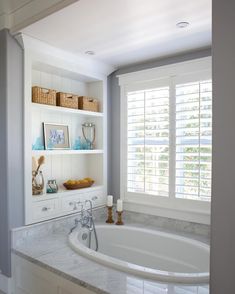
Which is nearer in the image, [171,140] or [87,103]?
[171,140]

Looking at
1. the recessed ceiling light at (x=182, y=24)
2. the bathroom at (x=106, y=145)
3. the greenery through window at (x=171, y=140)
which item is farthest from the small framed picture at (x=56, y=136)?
the recessed ceiling light at (x=182, y=24)

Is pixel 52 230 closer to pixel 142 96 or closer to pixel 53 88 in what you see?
pixel 53 88

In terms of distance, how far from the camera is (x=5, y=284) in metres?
2.45

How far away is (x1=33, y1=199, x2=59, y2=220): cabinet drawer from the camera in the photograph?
103 inches

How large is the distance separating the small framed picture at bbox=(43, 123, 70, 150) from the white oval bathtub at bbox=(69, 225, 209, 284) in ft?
3.20

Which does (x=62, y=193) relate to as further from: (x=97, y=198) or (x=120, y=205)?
(x=120, y=205)

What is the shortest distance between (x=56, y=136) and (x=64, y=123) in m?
0.22

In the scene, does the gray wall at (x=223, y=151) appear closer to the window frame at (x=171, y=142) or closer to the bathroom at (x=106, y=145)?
the bathroom at (x=106, y=145)

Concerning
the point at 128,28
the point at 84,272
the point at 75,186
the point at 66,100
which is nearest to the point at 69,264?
the point at 84,272

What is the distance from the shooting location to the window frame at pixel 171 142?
2.70 meters

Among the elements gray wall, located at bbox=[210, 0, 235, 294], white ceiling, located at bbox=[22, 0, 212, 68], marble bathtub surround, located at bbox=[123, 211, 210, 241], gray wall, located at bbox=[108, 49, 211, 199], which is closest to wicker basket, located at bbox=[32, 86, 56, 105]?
white ceiling, located at bbox=[22, 0, 212, 68]

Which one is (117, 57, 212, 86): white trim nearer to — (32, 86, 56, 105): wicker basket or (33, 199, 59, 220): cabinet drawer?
(32, 86, 56, 105): wicker basket

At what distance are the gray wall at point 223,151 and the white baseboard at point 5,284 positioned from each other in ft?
6.49

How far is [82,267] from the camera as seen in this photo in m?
2.02
